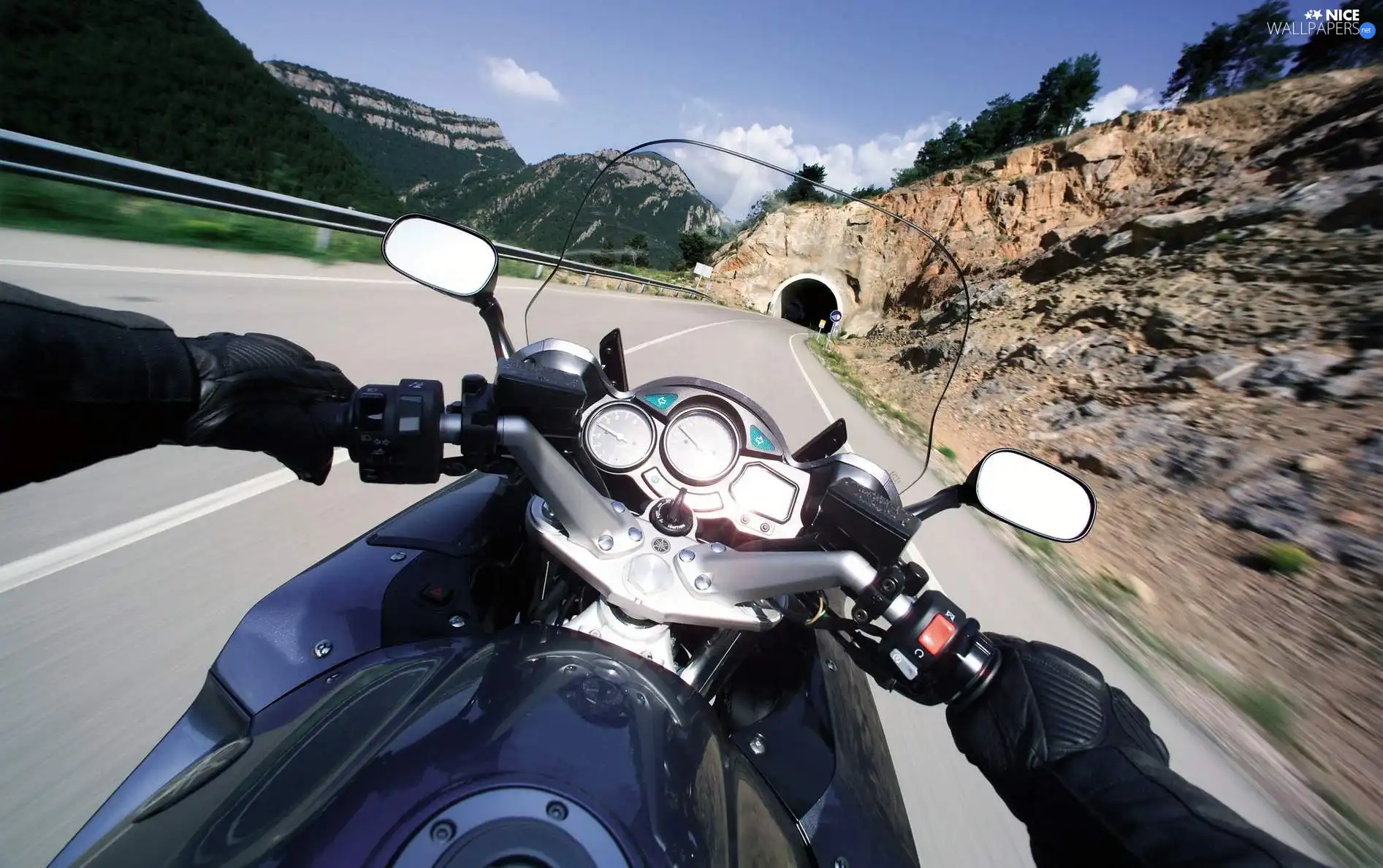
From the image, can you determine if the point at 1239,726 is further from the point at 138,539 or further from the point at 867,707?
the point at 138,539

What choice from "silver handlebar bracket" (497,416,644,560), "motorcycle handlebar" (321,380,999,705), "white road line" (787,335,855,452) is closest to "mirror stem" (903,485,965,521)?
"motorcycle handlebar" (321,380,999,705)

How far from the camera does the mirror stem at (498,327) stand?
4.90ft

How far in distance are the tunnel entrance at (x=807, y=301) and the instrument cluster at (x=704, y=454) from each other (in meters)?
36.8

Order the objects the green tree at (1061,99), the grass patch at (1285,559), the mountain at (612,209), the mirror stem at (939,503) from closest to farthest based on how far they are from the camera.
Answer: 1. the mirror stem at (939,503)
2. the mountain at (612,209)
3. the grass patch at (1285,559)
4. the green tree at (1061,99)

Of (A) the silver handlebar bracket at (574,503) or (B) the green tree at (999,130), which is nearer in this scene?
(A) the silver handlebar bracket at (574,503)

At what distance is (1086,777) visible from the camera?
3.50 feet

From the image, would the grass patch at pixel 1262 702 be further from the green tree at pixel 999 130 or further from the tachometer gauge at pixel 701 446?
the green tree at pixel 999 130

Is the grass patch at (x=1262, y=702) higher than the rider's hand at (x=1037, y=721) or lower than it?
lower

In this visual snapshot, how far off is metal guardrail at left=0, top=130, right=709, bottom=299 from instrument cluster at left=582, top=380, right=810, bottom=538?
13.0 ft

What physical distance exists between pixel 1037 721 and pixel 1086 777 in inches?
4.6

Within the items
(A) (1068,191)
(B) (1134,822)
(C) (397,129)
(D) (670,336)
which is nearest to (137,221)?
(D) (670,336)

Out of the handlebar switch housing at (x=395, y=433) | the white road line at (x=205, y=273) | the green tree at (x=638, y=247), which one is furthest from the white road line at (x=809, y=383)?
the handlebar switch housing at (x=395, y=433)

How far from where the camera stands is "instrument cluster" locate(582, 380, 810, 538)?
58.7 inches

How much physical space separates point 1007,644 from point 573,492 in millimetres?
931
